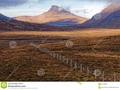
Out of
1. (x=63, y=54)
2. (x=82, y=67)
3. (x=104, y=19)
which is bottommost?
(x=82, y=67)

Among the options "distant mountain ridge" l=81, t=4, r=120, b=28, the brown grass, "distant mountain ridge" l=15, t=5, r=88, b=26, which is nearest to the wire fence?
the brown grass

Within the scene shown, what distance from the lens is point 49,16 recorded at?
15398 mm

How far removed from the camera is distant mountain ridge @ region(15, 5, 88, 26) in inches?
587

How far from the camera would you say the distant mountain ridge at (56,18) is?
1492cm

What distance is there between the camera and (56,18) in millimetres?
16406

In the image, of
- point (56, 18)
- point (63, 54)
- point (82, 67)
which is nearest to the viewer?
point (82, 67)

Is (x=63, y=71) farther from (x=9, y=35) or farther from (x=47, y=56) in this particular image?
(x=9, y=35)

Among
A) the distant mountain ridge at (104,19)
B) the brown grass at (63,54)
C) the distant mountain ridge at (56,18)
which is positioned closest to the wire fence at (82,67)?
the brown grass at (63,54)

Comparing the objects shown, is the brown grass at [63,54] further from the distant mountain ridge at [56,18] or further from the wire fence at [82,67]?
the distant mountain ridge at [56,18]

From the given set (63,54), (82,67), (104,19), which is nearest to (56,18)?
(63,54)

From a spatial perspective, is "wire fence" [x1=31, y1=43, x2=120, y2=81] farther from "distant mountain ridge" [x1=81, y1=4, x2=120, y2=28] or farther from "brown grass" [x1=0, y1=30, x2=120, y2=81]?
"distant mountain ridge" [x1=81, y1=4, x2=120, y2=28]

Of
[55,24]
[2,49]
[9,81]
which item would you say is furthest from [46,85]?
[55,24]

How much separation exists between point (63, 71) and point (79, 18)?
2.10m

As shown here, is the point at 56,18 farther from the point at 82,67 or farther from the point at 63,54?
the point at 82,67
